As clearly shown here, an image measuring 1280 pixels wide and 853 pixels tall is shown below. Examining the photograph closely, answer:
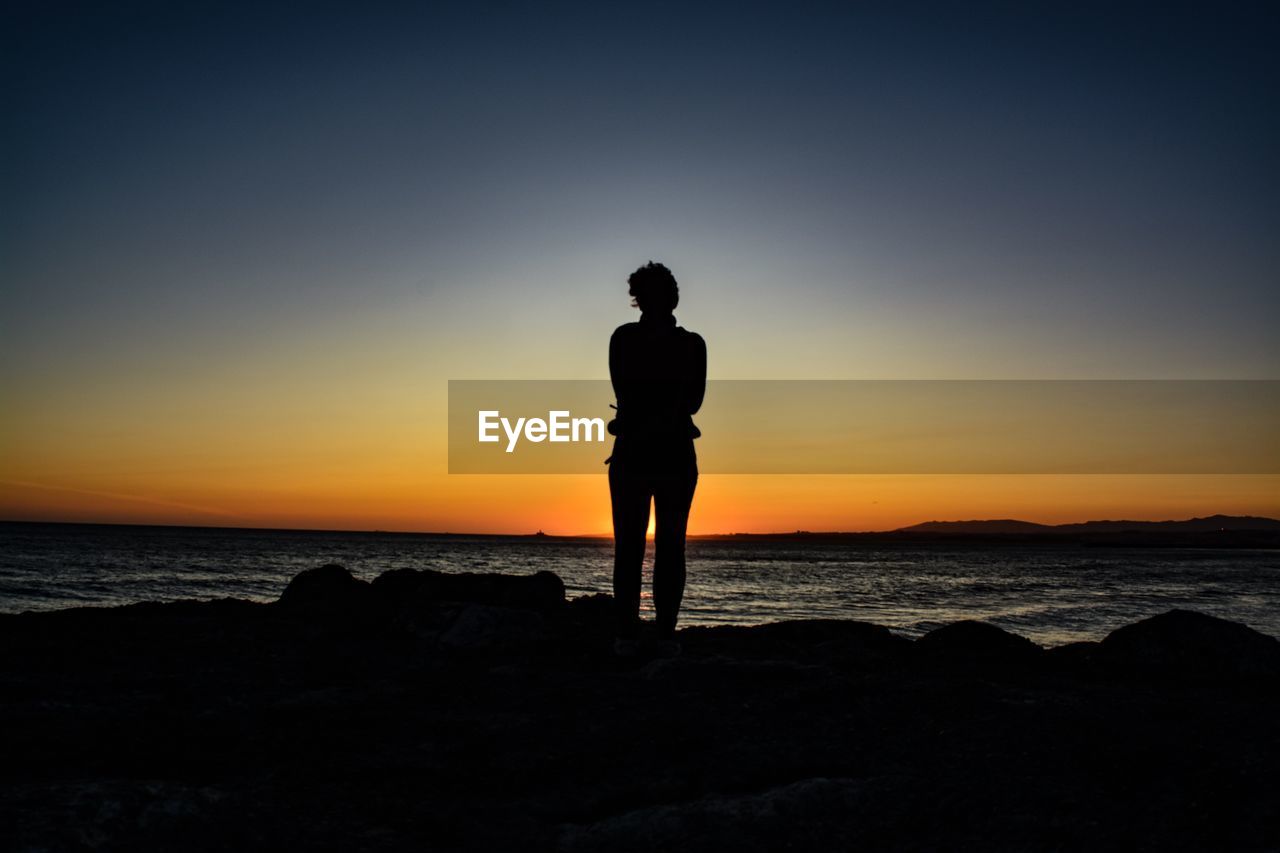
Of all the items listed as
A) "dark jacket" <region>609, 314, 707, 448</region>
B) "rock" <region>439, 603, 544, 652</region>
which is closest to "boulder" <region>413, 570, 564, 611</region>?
"rock" <region>439, 603, 544, 652</region>

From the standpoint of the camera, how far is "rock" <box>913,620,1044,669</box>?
5680mm

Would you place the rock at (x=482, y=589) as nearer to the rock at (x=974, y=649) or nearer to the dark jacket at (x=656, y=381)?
the rock at (x=974, y=649)

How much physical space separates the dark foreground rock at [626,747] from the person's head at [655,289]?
224 centimetres

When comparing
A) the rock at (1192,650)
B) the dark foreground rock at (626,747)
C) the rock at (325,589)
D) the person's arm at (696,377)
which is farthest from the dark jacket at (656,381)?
the rock at (325,589)

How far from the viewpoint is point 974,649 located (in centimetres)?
645

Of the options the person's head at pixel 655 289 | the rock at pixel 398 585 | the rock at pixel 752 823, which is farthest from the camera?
the rock at pixel 398 585

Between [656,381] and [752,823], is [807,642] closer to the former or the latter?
[656,381]

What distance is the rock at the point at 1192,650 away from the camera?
5.76 metres

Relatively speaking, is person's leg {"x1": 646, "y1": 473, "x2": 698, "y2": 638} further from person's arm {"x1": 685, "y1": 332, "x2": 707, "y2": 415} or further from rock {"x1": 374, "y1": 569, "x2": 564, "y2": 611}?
rock {"x1": 374, "y1": 569, "x2": 564, "y2": 611}

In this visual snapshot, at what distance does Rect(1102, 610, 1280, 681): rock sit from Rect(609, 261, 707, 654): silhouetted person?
3169mm

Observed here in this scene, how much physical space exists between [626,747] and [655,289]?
3006 millimetres

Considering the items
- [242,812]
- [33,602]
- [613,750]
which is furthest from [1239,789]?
[33,602]

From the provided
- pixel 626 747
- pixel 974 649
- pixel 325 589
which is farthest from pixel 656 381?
pixel 325 589

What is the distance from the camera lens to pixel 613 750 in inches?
137
